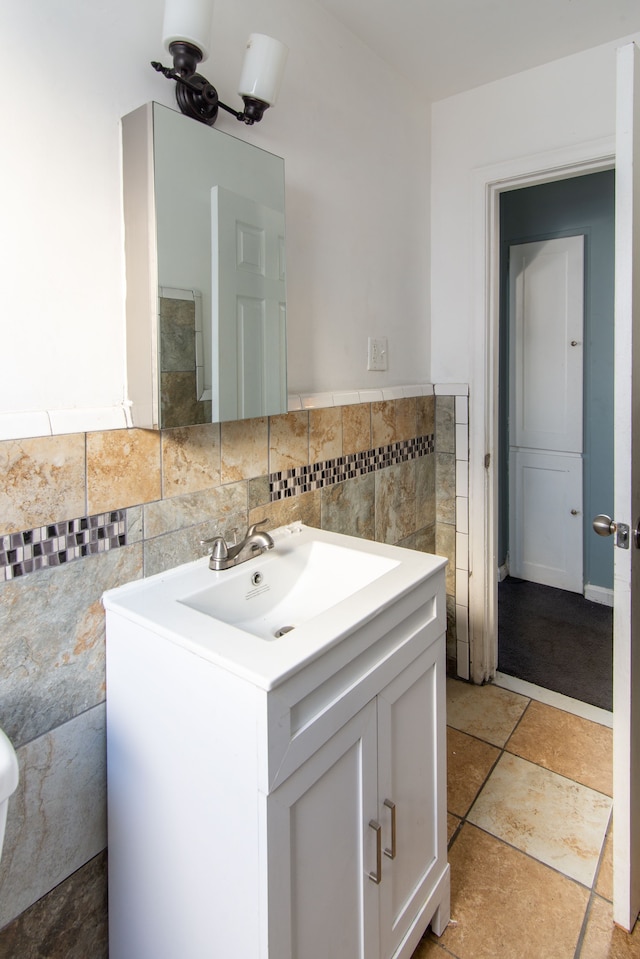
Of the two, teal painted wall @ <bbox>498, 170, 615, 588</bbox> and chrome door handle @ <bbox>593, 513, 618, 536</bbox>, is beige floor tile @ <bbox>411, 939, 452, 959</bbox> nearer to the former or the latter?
chrome door handle @ <bbox>593, 513, 618, 536</bbox>

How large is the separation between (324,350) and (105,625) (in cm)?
101

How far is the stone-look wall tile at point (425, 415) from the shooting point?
85.9 inches

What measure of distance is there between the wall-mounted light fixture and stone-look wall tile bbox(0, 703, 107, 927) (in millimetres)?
1268

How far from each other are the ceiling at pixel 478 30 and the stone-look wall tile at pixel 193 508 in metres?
1.44

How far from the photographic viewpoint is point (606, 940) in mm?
1320

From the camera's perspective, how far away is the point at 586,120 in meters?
1.91

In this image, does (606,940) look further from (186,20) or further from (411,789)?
(186,20)

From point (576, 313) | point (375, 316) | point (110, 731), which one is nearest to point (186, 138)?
point (375, 316)

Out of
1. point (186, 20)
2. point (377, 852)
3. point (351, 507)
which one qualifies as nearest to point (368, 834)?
point (377, 852)

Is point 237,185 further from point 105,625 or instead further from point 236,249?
point 105,625

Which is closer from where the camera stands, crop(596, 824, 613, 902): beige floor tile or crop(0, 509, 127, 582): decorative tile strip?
crop(0, 509, 127, 582): decorative tile strip

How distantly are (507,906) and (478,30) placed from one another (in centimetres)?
251

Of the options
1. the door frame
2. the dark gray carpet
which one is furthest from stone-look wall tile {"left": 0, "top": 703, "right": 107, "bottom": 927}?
the dark gray carpet

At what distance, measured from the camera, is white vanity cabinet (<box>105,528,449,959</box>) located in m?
0.85
